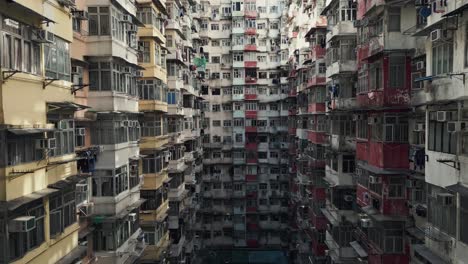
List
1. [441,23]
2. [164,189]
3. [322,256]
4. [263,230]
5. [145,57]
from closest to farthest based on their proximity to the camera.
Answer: [441,23] → [145,57] → [164,189] → [322,256] → [263,230]

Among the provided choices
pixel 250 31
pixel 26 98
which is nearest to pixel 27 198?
pixel 26 98

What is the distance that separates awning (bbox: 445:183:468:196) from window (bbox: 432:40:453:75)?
9.51 ft

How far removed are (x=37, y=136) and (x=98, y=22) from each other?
672 cm

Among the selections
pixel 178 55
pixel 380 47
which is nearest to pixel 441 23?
pixel 380 47

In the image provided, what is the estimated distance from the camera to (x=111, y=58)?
1614 centimetres

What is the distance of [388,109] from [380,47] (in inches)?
93.0

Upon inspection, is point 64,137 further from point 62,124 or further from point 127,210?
point 127,210

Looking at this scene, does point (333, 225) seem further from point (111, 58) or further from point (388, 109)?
point (111, 58)

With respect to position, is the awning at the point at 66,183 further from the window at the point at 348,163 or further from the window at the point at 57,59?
the window at the point at 348,163

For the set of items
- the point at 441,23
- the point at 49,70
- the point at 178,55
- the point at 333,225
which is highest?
the point at 178,55

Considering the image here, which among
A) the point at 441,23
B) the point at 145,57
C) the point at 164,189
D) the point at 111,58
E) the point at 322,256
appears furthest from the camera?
the point at 322,256

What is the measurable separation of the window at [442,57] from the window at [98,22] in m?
11.0

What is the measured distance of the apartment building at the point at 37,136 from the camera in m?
9.14

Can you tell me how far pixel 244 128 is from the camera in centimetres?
4509
